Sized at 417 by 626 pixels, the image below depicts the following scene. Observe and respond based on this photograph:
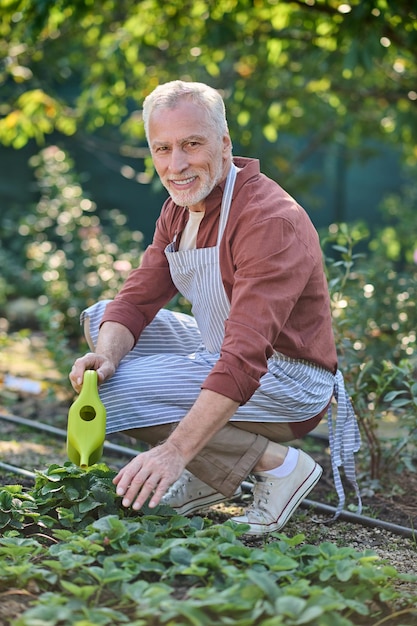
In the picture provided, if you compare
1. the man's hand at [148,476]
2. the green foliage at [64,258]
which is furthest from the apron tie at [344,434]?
the green foliage at [64,258]

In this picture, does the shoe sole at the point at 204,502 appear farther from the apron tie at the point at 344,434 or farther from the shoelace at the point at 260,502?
the apron tie at the point at 344,434

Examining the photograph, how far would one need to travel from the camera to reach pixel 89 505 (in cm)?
265

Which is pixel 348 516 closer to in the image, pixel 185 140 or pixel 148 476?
pixel 148 476

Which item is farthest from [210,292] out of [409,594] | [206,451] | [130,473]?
[409,594]

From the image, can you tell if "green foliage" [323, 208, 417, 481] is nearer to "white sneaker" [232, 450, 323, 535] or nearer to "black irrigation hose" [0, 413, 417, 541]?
"black irrigation hose" [0, 413, 417, 541]

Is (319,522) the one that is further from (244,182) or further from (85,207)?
(85,207)

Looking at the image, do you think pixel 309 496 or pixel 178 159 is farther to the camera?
pixel 309 496

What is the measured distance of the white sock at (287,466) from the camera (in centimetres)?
299

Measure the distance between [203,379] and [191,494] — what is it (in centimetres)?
38

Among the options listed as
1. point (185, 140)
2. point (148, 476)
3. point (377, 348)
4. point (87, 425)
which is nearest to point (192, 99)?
point (185, 140)

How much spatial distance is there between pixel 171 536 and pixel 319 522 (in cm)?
87

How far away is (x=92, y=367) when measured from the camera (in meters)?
3.06

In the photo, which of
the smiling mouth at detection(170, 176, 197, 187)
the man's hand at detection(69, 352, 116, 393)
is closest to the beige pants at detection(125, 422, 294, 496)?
the man's hand at detection(69, 352, 116, 393)

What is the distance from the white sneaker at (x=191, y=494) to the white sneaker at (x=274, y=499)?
0.37 ft
